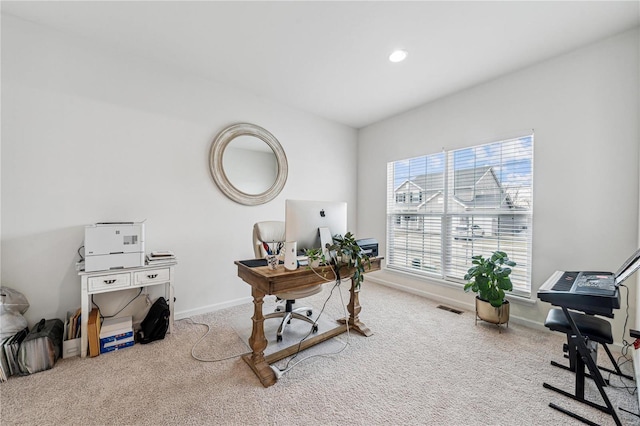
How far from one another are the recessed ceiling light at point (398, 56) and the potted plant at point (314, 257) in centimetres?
200

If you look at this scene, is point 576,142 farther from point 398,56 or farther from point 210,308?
point 210,308

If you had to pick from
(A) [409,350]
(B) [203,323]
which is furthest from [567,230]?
(B) [203,323]

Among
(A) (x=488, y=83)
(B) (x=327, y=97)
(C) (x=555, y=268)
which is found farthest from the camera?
(B) (x=327, y=97)

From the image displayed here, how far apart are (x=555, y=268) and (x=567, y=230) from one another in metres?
0.38

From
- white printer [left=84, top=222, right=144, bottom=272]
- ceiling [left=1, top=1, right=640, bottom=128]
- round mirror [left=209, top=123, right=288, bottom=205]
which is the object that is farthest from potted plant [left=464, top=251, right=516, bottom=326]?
white printer [left=84, top=222, right=144, bottom=272]

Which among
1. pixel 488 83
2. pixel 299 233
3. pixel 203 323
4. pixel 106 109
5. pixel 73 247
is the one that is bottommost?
pixel 203 323

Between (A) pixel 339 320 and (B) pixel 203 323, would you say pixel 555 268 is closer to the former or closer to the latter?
(A) pixel 339 320

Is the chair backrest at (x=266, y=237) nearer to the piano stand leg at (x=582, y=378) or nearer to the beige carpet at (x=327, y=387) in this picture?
the beige carpet at (x=327, y=387)

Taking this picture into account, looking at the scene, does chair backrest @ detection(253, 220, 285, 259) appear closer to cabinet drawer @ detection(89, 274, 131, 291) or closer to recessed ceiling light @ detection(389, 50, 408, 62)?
cabinet drawer @ detection(89, 274, 131, 291)

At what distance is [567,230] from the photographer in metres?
2.29

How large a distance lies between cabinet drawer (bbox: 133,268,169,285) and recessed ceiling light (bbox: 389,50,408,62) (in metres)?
2.95

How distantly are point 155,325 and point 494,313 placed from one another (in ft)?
10.4

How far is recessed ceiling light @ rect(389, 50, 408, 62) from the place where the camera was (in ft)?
7.58

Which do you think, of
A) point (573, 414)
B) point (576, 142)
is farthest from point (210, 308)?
point (576, 142)
